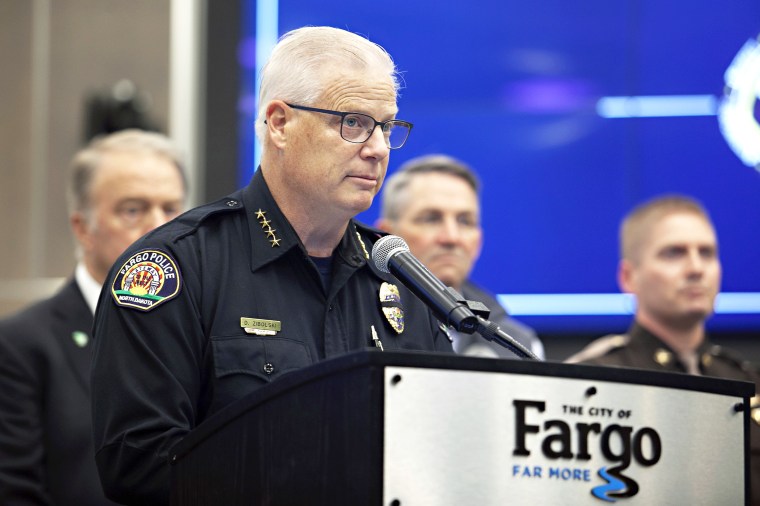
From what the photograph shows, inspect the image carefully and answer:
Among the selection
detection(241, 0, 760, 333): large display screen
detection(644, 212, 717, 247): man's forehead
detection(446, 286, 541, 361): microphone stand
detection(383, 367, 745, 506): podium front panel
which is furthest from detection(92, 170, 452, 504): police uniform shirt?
detection(241, 0, 760, 333): large display screen

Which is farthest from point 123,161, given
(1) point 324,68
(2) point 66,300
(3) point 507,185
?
(3) point 507,185

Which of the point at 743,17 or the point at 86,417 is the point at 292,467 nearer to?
the point at 86,417

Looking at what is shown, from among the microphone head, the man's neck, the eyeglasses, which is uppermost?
the eyeglasses

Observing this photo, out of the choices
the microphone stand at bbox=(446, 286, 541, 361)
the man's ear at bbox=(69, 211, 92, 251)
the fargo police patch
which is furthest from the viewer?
the man's ear at bbox=(69, 211, 92, 251)

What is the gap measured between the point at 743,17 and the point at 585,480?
3842 millimetres

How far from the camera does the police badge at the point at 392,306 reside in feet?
7.70

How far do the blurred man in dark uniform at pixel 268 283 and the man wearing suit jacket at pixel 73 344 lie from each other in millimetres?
1164

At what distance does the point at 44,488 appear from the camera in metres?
3.18

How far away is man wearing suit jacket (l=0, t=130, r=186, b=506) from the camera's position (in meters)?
Answer: 3.17

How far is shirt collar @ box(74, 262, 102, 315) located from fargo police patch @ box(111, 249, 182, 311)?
1.44m

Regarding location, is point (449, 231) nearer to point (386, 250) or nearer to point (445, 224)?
point (445, 224)

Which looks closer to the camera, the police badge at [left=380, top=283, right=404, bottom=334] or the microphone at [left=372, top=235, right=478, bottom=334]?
the microphone at [left=372, top=235, right=478, bottom=334]

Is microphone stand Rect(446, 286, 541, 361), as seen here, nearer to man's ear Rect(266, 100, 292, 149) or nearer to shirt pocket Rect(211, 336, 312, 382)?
shirt pocket Rect(211, 336, 312, 382)

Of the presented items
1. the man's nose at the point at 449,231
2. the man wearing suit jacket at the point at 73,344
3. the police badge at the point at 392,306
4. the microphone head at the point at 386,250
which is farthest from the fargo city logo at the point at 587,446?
the man's nose at the point at 449,231
